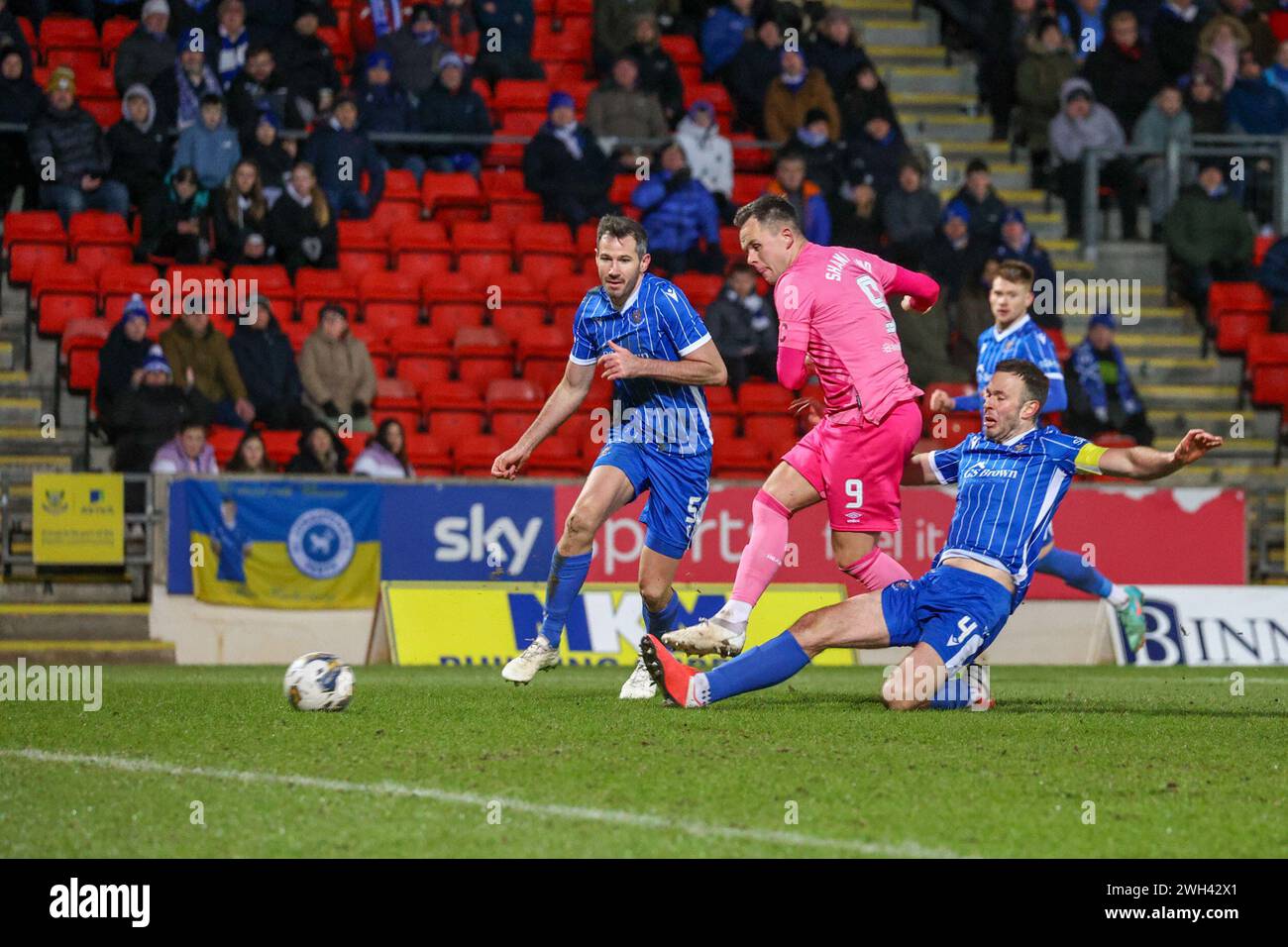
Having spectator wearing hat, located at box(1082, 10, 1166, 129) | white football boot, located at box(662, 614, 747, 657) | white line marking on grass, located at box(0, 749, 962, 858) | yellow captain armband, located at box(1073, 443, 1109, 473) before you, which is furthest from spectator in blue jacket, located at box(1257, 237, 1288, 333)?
white line marking on grass, located at box(0, 749, 962, 858)

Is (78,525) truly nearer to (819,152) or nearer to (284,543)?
(284,543)

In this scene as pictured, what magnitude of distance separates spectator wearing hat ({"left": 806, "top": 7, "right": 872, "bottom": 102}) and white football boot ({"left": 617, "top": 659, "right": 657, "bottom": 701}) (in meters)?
12.6

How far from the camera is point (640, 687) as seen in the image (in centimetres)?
952

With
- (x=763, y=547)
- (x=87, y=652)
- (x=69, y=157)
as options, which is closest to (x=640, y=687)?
(x=763, y=547)

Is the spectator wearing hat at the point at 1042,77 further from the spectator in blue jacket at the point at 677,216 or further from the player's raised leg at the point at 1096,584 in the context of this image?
the player's raised leg at the point at 1096,584

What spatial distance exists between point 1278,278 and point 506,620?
9.64 m

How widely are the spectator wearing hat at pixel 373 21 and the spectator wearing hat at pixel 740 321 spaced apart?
5323mm

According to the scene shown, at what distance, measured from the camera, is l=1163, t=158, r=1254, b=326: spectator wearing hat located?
20.0 m

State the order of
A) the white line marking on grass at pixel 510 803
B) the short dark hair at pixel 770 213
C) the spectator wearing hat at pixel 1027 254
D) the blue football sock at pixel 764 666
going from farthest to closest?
the spectator wearing hat at pixel 1027 254 → the short dark hair at pixel 770 213 → the blue football sock at pixel 764 666 → the white line marking on grass at pixel 510 803

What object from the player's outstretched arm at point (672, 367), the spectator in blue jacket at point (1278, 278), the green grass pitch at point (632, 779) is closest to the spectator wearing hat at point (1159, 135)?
the spectator in blue jacket at point (1278, 278)

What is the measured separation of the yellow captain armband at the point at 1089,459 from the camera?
8445 mm

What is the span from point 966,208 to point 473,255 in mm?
5118

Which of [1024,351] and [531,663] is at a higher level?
[1024,351]
